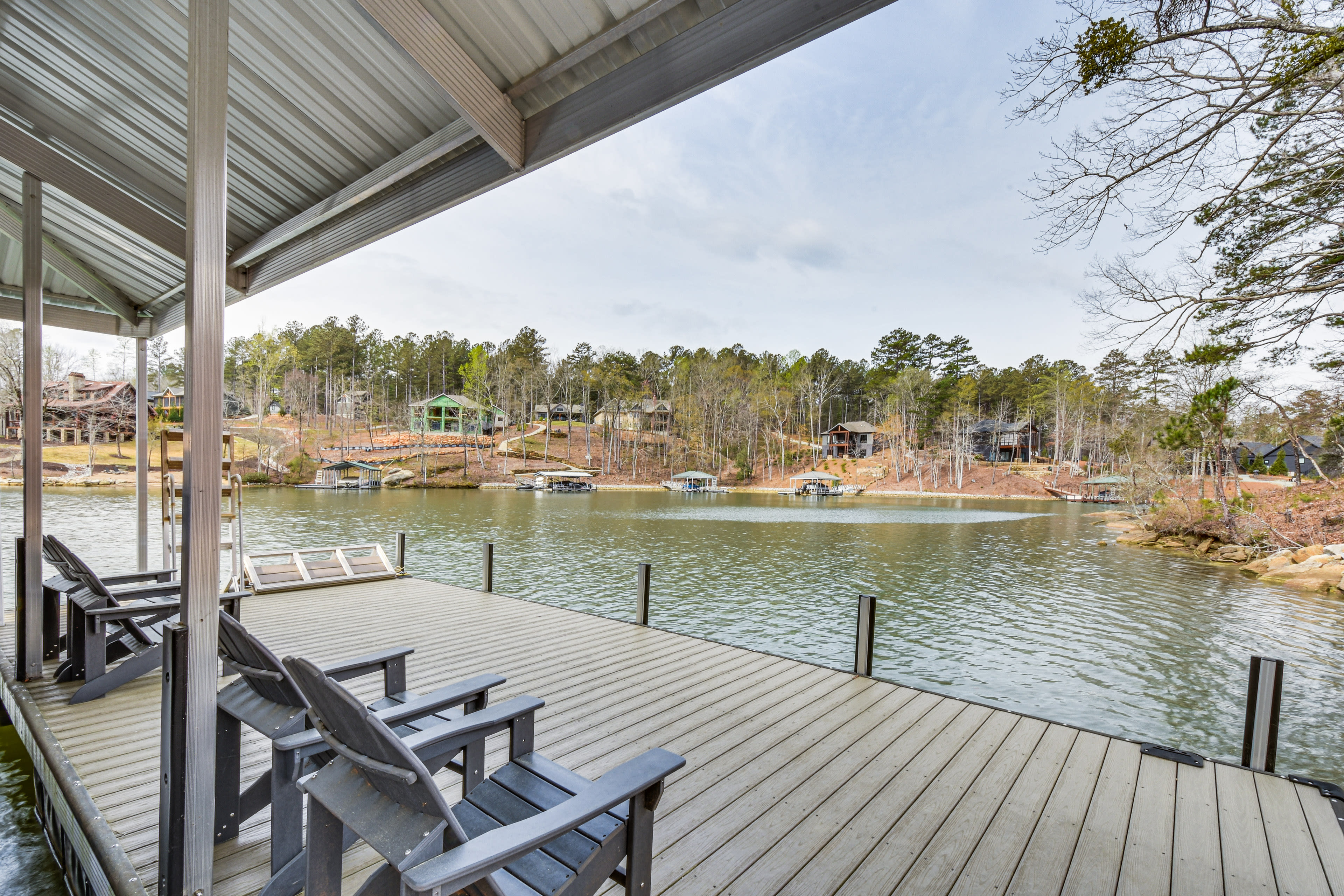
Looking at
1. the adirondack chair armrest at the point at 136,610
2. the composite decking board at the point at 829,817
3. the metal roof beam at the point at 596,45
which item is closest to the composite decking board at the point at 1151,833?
the composite decking board at the point at 829,817

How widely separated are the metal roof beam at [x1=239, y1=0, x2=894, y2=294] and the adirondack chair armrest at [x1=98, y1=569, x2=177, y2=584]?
8.90ft

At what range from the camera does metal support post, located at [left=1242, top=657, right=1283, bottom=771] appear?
9.46ft

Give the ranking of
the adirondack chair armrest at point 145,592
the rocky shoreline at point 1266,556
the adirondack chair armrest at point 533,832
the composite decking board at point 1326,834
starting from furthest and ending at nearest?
the rocky shoreline at point 1266,556, the adirondack chair armrest at point 145,592, the composite decking board at point 1326,834, the adirondack chair armrest at point 533,832

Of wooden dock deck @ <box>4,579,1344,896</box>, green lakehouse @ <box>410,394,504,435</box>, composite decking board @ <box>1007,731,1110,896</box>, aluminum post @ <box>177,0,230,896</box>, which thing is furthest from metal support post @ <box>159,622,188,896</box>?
green lakehouse @ <box>410,394,504,435</box>

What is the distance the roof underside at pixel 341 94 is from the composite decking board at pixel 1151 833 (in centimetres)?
A: 308

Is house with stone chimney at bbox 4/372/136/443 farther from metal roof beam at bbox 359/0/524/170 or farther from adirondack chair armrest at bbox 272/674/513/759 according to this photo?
adirondack chair armrest at bbox 272/674/513/759

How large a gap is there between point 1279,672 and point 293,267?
253 inches

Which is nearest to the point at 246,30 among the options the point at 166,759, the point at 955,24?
the point at 166,759

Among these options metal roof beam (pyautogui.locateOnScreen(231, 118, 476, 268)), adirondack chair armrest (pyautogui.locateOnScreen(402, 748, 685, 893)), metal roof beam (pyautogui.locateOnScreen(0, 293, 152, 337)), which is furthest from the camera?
metal roof beam (pyautogui.locateOnScreen(0, 293, 152, 337))

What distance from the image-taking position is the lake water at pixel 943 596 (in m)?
6.09

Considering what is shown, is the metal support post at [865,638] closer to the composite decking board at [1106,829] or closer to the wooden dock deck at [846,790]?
the wooden dock deck at [846,790]

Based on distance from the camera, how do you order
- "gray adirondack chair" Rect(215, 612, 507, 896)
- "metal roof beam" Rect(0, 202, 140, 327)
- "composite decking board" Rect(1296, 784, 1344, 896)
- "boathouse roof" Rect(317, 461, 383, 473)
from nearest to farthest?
1. "gray adirondack chair" Rect(215, 612, 507, 896)
2. "composite decking board" Rect(1296, 784, 1344, 896)
3. "metal roof beam" Rect(0, 202, 140, 327)
4. "boathouse roof" Rect(317, 461, 383, 473)

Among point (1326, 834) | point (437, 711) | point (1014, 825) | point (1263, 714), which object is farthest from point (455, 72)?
point (1263, 714)

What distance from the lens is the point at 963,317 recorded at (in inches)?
2068
